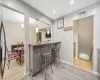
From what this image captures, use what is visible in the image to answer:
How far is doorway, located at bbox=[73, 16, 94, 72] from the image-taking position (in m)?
3.82

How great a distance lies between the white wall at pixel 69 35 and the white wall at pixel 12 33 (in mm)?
2981

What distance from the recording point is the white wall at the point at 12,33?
4.74 meters

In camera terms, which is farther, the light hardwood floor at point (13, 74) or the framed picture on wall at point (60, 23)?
the framed picture on wall at point (60, 23)

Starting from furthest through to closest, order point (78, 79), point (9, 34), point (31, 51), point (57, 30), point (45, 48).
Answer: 1. point (9, 34)
2. point (57, 30)
3. point (45, 48)
4. point (31, 51)
5. point (78, 79)

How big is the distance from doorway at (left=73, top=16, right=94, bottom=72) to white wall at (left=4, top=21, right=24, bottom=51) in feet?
14.1

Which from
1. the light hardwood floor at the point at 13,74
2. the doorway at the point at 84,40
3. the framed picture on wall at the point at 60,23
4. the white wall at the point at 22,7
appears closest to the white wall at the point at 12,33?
the light hardwood floor at the point at 13,74

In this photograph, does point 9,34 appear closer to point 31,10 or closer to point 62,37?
point 31,10

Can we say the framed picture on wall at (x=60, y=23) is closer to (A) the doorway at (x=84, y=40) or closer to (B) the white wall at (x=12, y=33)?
(A) the doorway at (x=84, y=40)

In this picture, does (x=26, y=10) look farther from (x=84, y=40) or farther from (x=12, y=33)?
(x=84, y=40)

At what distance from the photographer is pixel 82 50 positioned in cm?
420

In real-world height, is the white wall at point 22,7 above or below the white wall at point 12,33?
above

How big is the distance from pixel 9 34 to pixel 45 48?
3.47m

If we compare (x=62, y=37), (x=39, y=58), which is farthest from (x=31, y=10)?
(x=62, y=37)

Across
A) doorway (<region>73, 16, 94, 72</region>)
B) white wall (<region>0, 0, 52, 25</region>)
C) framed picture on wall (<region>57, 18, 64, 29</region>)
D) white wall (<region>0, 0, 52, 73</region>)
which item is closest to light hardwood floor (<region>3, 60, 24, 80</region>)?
white wall (<region>0, 0, 52, 73</region>)
